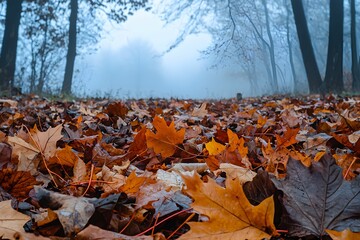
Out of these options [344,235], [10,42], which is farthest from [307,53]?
[344,235]

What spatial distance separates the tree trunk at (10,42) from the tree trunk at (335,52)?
8758 mm

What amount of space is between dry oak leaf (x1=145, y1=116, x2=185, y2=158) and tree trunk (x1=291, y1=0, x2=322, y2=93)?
936cm

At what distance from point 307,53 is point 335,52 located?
0.90m

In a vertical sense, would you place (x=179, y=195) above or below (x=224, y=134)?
below

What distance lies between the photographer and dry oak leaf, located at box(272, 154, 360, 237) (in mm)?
640

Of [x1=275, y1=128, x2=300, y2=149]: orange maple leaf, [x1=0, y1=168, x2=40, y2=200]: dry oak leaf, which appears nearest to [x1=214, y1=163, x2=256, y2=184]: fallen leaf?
[x1=275, y1=128, x2=300, y2=149]: orange maple leaf

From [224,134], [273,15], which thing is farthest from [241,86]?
[224,134]

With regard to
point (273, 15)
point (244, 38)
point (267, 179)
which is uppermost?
point (273, 15)

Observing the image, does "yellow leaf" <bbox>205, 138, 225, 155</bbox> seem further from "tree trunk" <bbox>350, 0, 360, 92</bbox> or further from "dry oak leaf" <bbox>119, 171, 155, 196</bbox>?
"tree trunk" <bbox>350, 0, 360, 92</bbox>

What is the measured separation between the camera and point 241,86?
53.9 metres

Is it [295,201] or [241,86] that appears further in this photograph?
[241,86]

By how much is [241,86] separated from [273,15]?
29.0 m

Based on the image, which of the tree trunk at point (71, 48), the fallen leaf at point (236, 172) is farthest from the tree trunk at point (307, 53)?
the fallen leaf at point (236, 172)

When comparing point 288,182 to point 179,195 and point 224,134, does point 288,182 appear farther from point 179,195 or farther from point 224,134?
point 224,134
